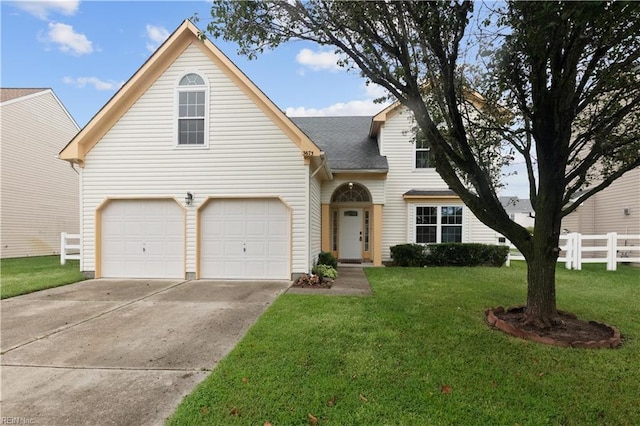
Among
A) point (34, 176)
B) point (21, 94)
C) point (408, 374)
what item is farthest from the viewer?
point (34, 176)

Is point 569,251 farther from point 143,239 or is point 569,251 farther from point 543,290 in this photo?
point 143,239

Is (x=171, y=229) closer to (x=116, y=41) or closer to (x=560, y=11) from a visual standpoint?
(x=116, y=41)

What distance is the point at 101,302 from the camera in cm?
711

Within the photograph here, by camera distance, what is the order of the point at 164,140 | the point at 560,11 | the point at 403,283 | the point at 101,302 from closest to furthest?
the point at 560,11, the point at 101,302, the point at 403,283, the point at 164,140

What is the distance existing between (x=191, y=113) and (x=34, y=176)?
12235 mm

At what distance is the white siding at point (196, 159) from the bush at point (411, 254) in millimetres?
4707

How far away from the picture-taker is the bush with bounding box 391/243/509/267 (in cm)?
1270

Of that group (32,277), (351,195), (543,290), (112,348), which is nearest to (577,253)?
(351,195)

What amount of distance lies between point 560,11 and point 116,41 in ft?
38.4

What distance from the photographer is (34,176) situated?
54.5 feet

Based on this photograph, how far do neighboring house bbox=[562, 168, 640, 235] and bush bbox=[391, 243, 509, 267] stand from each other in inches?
220

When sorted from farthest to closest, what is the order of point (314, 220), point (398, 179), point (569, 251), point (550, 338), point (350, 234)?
point (350, 234), point (398, 179), point (569, 251), point (314, 220), point (550, 338)

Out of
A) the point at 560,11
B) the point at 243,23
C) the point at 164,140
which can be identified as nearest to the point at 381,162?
the point at 164,140

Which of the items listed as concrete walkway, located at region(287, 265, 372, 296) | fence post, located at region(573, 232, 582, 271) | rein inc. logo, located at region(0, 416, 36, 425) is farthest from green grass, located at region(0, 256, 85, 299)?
fence post, located at region(573, 232, 582, 271)
